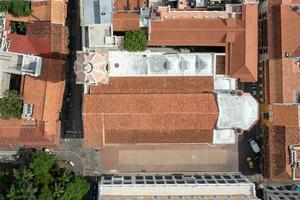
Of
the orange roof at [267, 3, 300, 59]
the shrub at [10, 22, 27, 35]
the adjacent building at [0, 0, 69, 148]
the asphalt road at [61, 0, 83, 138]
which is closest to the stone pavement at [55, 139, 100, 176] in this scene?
the asphalt road at [61, 0, 83, 138]

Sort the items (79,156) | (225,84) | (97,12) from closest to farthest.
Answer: (97,12) < (225,84) < (79,156)

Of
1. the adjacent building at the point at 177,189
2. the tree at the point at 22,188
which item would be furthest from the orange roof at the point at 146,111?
the tree at the point at 22,188

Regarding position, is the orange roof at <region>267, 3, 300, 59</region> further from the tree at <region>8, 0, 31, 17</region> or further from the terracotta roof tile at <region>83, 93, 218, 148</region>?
the tree at <region>8, 0, 31, 17</region>

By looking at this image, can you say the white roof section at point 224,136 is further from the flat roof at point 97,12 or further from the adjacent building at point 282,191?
the flat roof at point 97,12

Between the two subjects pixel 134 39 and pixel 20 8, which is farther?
pixel 20 8

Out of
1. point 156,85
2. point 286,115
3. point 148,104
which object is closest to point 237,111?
point 286,115

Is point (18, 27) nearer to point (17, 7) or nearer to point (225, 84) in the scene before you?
point (17, 7)
